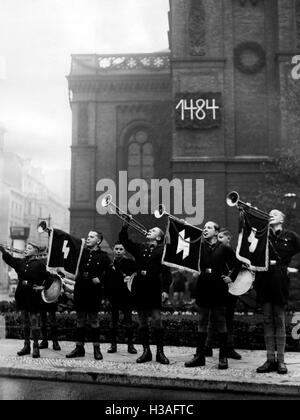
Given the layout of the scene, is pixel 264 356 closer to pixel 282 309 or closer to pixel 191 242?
pixel 282 309

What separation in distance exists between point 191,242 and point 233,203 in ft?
3.80

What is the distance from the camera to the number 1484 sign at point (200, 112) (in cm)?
2628

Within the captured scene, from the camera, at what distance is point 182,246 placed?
9023mm

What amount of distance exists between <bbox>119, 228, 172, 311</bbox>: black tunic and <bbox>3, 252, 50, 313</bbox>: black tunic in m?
1.85

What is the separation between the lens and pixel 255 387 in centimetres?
735

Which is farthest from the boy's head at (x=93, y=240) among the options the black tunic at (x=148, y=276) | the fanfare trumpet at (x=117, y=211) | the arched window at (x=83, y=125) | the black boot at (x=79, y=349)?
the arched window at (x=83, y=125)

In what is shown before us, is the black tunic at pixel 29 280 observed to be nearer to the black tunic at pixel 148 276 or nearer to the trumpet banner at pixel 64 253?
the trumpet banner at pixel 64 253

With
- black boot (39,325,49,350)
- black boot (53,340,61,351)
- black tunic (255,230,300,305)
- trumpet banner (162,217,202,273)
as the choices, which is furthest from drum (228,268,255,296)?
black boot (39,325,49,350)

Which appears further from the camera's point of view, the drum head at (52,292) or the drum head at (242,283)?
the drum head at (52,292)

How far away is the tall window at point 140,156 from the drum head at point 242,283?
24828 millimetres

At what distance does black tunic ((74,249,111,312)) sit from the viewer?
942 centimetres

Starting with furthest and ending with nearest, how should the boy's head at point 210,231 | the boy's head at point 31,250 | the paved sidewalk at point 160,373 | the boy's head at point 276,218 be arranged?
the boy's head at point 31,250 < the boy's head at point 210,231 < the boy's head at point 276,218 < the paved sidewalk at point 160,373

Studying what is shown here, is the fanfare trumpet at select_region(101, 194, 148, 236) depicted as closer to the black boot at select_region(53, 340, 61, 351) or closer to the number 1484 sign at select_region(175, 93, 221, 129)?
the black boot at select_region(53, 340, 61, 351)

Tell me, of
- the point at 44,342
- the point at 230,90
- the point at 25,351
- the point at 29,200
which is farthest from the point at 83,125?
the point at 29,200
